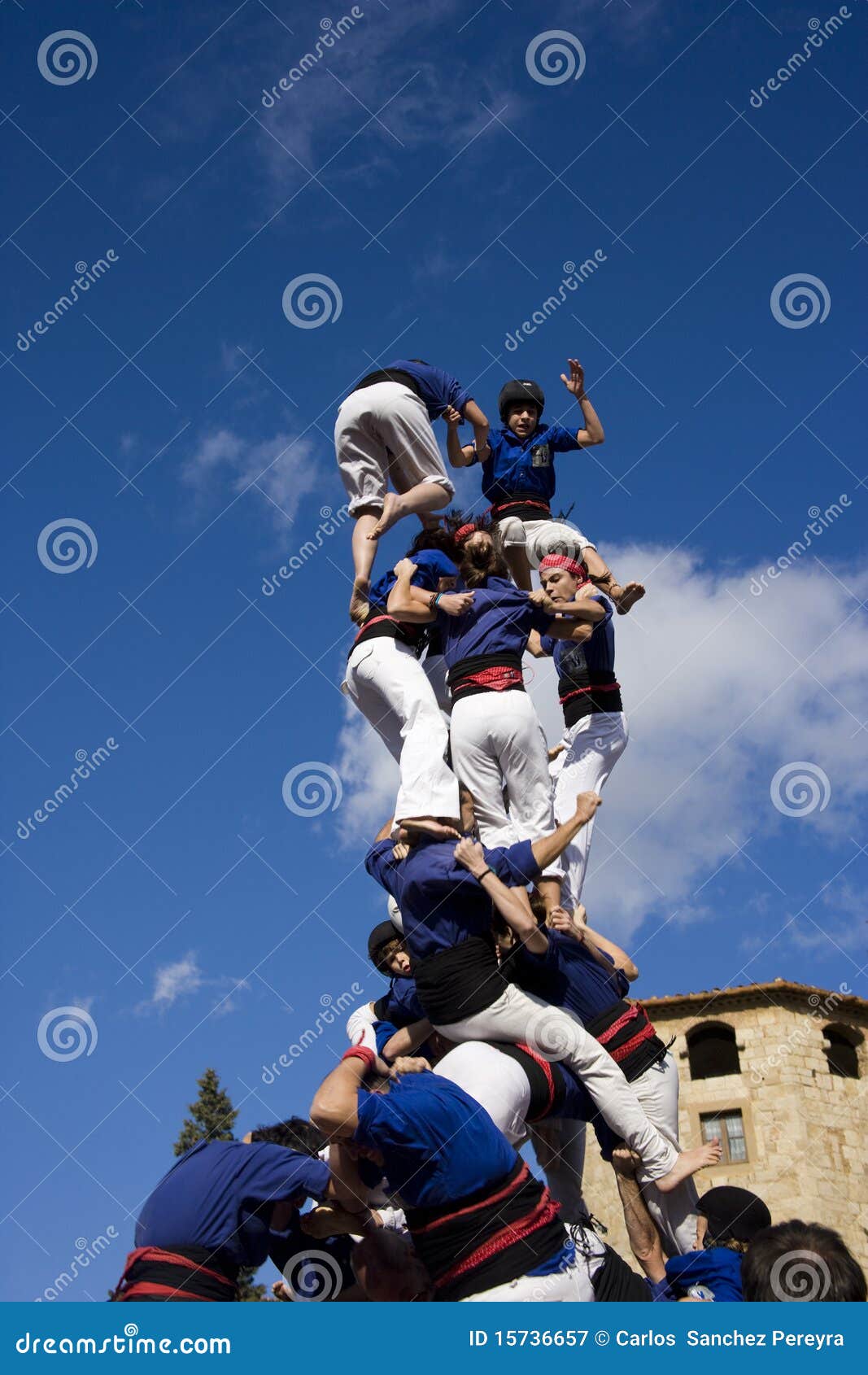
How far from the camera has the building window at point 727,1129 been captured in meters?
31.7

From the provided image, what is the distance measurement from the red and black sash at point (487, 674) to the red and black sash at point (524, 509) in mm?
2674

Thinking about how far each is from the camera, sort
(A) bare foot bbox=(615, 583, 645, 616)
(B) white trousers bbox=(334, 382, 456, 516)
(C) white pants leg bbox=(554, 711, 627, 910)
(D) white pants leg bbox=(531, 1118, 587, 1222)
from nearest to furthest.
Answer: (D) white pants leg bbox=(531, 1118, 587, 1222)
(B) white trousers bbox=(334, 382, 456, 516)
(A) bare foot bbox=(615, 583, 645, 616)
(C) white pants leg bbox=(554, 711, 627, 910)

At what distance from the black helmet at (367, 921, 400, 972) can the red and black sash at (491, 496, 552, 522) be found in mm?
4185

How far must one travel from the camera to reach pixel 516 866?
7895 mm

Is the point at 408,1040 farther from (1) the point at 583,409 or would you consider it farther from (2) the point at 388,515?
(1) the point at 583,409

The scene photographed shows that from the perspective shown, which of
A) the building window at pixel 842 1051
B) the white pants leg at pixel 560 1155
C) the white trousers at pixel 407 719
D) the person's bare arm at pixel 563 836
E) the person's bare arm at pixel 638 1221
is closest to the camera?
the person's bare arm at pixel 638 1221

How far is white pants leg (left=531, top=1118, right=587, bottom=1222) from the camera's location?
8.10m

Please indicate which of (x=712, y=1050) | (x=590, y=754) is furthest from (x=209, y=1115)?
(x=590, y=754)

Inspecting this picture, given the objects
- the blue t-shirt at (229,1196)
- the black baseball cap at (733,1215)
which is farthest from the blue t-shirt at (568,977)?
the blue t-shirt at (229,1196)

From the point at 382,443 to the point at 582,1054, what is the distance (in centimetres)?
546

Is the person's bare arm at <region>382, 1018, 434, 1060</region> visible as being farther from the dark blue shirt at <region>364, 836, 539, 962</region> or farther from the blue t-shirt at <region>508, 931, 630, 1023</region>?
the blue t-shirt at <region>508, 931, 630, 1023</region>

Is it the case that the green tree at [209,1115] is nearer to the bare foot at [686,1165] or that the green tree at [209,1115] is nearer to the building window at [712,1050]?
the building window at [712,1050]

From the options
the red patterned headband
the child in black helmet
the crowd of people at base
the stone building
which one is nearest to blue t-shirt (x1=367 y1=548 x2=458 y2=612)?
the crowd of people at base

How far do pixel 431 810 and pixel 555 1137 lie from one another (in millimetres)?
2275
